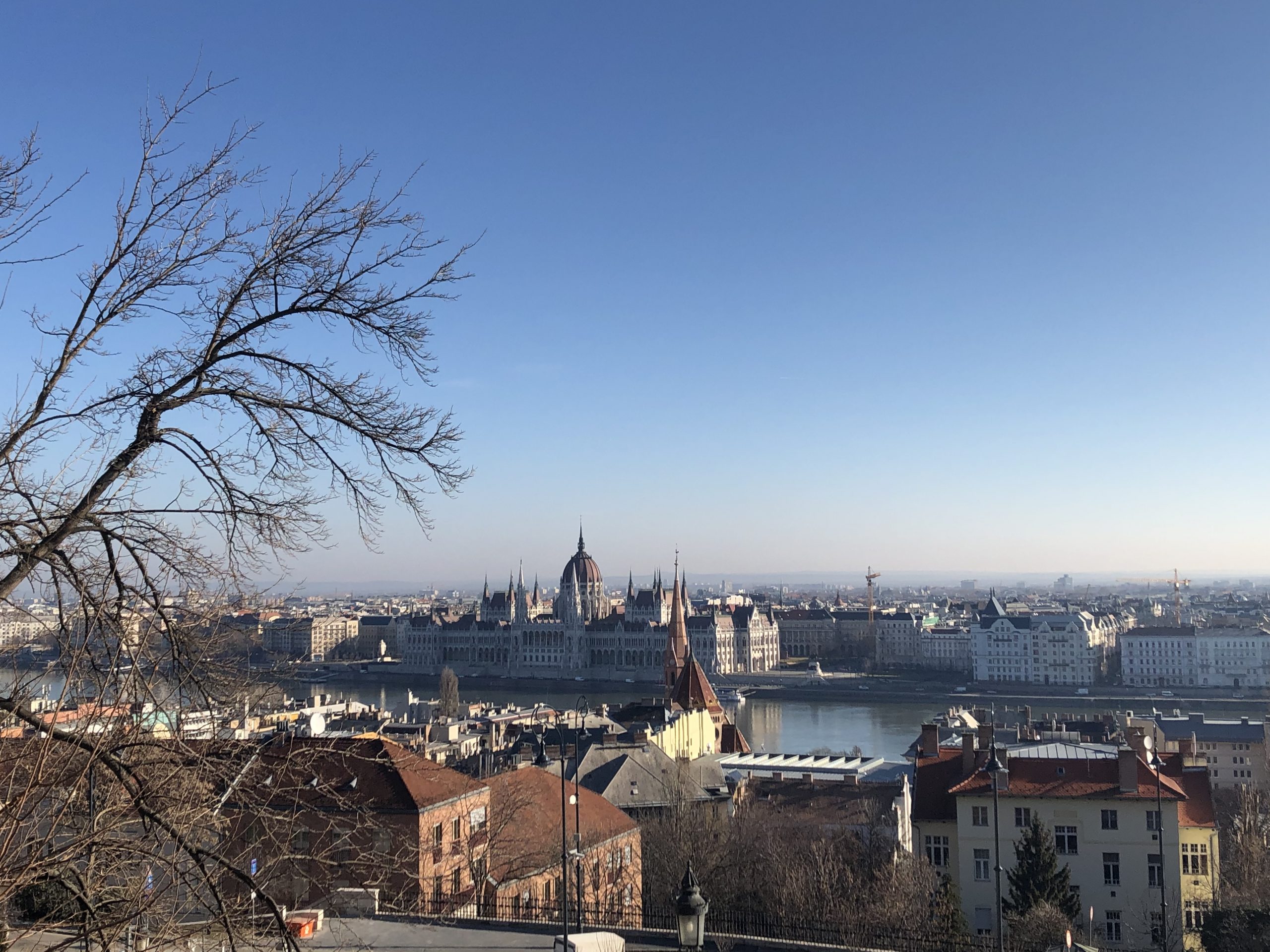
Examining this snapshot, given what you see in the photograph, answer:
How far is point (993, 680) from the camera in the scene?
60656mm

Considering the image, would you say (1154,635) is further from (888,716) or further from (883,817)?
(883,817)

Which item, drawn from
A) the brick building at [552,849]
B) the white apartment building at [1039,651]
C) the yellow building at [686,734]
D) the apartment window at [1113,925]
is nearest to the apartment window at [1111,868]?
the apartment window at [1113,925]

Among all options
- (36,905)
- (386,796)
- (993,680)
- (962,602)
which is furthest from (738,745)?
(962,602)

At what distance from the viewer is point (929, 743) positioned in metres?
18.5

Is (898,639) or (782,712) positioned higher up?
(898,639)

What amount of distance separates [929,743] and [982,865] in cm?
359

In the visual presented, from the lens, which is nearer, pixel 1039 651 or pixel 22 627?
pixel 22 627

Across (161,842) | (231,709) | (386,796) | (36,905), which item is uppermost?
(231,709)

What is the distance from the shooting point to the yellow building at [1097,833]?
14242 mm

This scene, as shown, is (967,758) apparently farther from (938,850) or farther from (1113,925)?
(1113,925)

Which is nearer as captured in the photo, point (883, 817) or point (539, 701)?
point (883, 817)

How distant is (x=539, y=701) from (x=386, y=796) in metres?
47.6

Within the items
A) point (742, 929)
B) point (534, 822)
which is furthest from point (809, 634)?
point (742, 929)

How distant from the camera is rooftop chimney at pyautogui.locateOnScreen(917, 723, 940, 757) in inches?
720
